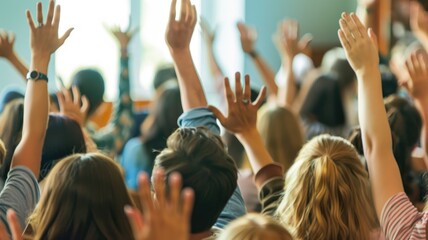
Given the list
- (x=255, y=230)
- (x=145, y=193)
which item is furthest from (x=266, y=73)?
(x=145, y=193)

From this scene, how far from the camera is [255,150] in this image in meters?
2.41

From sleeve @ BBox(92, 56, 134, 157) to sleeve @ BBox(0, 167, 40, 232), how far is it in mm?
1538

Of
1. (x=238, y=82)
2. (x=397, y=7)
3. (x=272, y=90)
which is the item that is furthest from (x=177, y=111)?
(x=397, y=7)

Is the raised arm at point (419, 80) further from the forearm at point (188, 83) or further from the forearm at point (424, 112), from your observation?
the forearm at point (188, 83)

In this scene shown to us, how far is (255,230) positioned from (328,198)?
49 centimetres

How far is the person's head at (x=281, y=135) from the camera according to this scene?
3111 millimetres

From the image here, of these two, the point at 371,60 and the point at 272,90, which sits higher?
the point at 371,60

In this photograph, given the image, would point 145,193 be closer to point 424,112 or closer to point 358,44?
point 358,44

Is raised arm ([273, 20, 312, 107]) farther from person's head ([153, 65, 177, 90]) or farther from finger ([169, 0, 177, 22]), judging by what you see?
finger ([169, 0, 177, 22])

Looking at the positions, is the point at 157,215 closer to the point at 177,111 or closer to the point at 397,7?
the point at 177,111

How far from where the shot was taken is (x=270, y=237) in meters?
1.53

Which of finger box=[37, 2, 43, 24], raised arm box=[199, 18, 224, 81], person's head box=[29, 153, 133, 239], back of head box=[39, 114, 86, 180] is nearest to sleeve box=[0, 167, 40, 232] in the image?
person's head box=[29, 153, 133, 239]

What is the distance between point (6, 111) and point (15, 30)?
8.33ft

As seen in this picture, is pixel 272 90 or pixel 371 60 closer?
pixel 371 60
